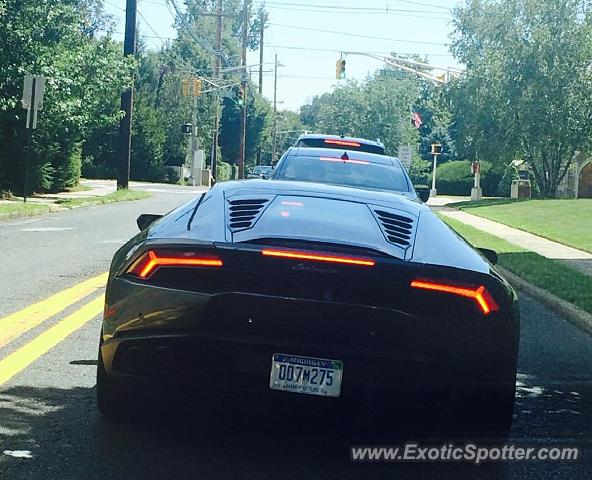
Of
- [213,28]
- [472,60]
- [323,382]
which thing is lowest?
[323,382]

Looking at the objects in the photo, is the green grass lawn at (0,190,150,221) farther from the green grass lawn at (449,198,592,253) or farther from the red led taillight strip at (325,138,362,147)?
the green grass lawn at (449,198,592,253)

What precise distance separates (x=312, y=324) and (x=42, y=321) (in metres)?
4.52

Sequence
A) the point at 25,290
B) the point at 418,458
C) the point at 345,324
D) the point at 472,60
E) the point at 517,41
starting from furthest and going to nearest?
the point at 472,60 < the point at 517,41 < the point at 25,290 < the point at 418,458 < the point at 345,324

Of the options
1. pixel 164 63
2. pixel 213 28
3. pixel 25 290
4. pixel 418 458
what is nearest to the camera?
pixel 418 458

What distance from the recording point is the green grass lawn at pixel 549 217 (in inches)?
884

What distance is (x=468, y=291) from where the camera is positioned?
455cm

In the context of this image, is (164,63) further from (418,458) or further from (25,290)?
(418,458)

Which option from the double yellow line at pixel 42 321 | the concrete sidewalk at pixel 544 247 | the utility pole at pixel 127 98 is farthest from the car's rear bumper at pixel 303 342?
the utility pole at pixel 127 98

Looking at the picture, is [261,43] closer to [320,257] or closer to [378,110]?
[378,110]

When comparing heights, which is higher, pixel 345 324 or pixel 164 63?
pixel 164 63

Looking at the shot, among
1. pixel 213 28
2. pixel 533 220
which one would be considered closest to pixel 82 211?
pixel 533 220

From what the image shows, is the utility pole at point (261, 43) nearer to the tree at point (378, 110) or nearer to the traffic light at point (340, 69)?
the tree at point (378, 110)

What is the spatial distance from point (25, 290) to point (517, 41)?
3397cm

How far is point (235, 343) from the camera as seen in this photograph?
444 centimetres
